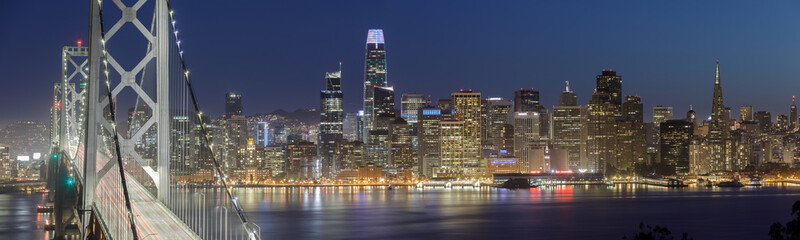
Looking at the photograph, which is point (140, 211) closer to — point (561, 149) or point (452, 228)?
point (452, 228)

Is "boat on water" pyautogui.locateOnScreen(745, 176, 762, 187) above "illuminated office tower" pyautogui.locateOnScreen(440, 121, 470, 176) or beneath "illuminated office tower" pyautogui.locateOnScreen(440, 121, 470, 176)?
beneath

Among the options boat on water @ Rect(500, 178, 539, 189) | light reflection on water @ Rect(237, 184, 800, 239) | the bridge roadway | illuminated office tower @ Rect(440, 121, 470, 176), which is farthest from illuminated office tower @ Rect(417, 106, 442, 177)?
the bridge roadway

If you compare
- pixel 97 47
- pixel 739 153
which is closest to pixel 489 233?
pixel 97 47

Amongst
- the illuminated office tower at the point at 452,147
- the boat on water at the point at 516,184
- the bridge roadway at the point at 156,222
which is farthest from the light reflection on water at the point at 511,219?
the illuminated office tower at the point at 452,147

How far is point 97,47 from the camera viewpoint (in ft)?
54.5

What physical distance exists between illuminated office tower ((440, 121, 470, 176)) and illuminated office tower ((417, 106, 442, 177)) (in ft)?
3.27

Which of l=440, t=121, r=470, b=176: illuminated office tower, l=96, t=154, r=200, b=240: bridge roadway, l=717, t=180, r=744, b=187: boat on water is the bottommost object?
l=717, t=180, r=744, b=187: boat on water

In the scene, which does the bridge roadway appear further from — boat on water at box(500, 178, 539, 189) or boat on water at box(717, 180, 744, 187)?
boat on water at box(717, 180, 744, 187)

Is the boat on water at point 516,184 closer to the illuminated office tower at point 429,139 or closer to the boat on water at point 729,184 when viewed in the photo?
the illuminated office tower at point 429,139

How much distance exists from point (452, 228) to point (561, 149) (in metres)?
134

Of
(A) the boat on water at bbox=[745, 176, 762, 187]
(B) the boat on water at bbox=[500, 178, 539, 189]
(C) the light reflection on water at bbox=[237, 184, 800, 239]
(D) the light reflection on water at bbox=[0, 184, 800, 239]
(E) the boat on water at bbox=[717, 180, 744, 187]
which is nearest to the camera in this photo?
(D) the light reflection on water at bbox=[0, 184, 800, 239]

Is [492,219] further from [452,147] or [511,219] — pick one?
[452,147]

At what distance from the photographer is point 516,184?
158 meters

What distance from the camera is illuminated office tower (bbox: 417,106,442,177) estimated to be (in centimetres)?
17462
